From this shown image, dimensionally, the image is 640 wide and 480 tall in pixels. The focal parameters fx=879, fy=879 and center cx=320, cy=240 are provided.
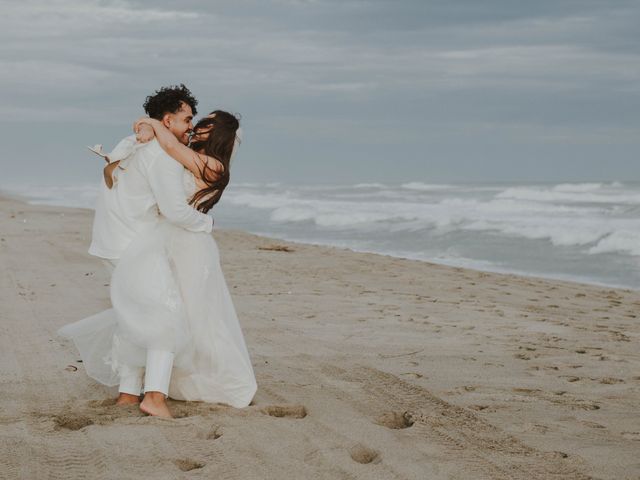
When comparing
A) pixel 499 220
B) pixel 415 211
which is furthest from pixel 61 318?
pixel 415 211

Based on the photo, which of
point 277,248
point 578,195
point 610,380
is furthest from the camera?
point 578,195

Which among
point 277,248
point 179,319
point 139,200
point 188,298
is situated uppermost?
point 139,200

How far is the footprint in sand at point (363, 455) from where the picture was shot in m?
4.37

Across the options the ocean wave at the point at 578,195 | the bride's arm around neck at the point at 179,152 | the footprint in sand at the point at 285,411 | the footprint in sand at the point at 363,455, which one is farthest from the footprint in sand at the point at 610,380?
the ocean wave at the point at 578,195

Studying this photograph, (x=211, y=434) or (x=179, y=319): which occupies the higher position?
(x=179, y=319)

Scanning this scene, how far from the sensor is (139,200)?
16.4 ft

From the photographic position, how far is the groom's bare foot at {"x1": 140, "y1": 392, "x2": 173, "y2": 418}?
4887mm

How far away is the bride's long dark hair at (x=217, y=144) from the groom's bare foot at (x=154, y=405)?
114cm

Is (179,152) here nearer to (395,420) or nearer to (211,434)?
(211,434)

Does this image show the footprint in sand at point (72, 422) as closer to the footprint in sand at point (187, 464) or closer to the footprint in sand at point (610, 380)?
the footprint in sand at point (187, 464)

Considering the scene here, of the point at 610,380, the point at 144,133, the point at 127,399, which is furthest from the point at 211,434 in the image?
the point at 610,380

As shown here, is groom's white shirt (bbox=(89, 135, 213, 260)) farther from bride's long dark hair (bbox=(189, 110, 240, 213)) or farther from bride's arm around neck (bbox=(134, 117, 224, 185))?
bride's long dark hair (bbox=(189, 110, 240, 213))

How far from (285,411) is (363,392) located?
72 cm

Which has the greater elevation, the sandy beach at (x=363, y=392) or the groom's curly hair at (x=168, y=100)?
the groom's curly hair at (x=168, y=100)
